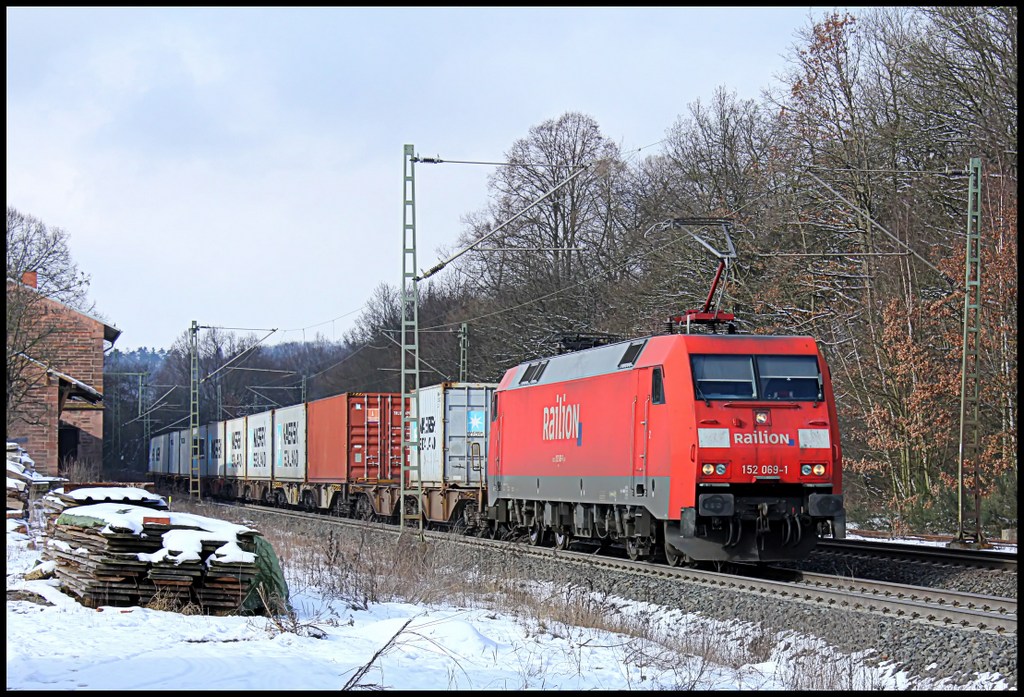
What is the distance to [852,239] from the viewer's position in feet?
106

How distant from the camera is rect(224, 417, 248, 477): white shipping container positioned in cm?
4612

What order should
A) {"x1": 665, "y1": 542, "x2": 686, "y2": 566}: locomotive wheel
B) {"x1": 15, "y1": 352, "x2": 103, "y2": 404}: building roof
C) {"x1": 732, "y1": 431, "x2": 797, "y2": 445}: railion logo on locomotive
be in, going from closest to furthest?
1. {"x1": 732, "y1": 431, "x2": 797, "y2": 445}: railion logo on locomotive
2. {"x1": 665, "y1": 542, "x2": 686, "y2": 566}: locomotive wheel
3. {"x1": 15, "y1": 352, "x2": 103, "y2": 404}: building roof

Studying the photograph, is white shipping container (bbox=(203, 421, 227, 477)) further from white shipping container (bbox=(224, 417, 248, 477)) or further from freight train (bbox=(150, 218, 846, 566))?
freight train (bbox=(150, 218, 846, 566))

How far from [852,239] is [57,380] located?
27.1 metres

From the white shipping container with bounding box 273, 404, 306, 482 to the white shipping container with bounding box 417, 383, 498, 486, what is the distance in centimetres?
1063

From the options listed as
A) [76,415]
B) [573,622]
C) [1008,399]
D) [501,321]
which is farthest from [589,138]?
[573,622]

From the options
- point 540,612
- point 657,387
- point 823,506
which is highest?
point 657,387

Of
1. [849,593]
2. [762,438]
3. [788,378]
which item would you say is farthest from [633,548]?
[849,593]

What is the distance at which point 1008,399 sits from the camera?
2380cm

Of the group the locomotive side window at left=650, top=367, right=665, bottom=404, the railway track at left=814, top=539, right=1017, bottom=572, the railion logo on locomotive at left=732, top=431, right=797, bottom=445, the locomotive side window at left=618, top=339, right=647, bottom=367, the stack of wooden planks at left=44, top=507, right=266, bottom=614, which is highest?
the locomotive side window at left=618, top=339, right=647, bottom=367

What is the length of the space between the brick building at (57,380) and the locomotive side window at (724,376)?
72.7ft

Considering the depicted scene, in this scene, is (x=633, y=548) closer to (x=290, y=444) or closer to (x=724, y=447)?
(x=724, y=447)

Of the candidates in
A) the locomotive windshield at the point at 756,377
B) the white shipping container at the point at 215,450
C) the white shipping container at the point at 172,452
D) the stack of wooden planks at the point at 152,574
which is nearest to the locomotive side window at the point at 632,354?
the locomotive windshield at the point at 756,377

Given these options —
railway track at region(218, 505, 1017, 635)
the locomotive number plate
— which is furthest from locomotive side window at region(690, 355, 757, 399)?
railway track at region(218, 505, 1017, 635)
